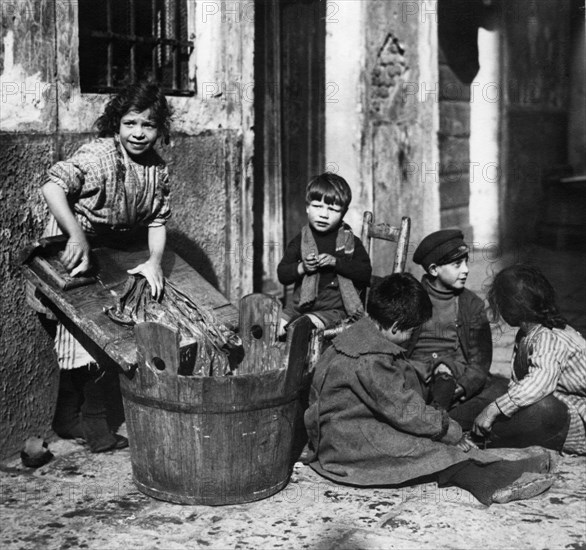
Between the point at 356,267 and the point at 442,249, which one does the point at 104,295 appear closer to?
the point at 356,267

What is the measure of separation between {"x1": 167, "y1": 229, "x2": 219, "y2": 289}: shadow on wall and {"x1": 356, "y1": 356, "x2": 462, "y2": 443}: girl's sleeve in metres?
1.79

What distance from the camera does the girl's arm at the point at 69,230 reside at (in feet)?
15.0

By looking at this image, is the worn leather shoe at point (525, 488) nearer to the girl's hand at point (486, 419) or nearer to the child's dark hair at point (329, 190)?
the girl's hand at point (486, 419)

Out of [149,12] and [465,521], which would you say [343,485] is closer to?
[465,521]

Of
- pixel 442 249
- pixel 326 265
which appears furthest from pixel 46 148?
pixel 442 249

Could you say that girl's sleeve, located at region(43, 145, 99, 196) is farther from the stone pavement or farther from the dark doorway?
the dark doorway

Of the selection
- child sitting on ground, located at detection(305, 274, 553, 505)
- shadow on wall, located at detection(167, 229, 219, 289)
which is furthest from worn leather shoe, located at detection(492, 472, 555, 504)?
shadow on wall, located at detection(167, 229, 219, 289)

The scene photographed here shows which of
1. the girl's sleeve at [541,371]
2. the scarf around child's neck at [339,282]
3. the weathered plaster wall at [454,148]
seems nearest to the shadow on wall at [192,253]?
the scarf around child's neck at [339,282]

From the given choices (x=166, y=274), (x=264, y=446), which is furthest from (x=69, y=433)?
(x=264, y=446)

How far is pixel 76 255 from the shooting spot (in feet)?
15.1

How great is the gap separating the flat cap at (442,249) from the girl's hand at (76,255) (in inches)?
71.5

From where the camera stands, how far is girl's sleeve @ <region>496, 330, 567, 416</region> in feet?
15.8

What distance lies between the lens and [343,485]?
15.4ft

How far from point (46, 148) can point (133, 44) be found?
1.15 m
